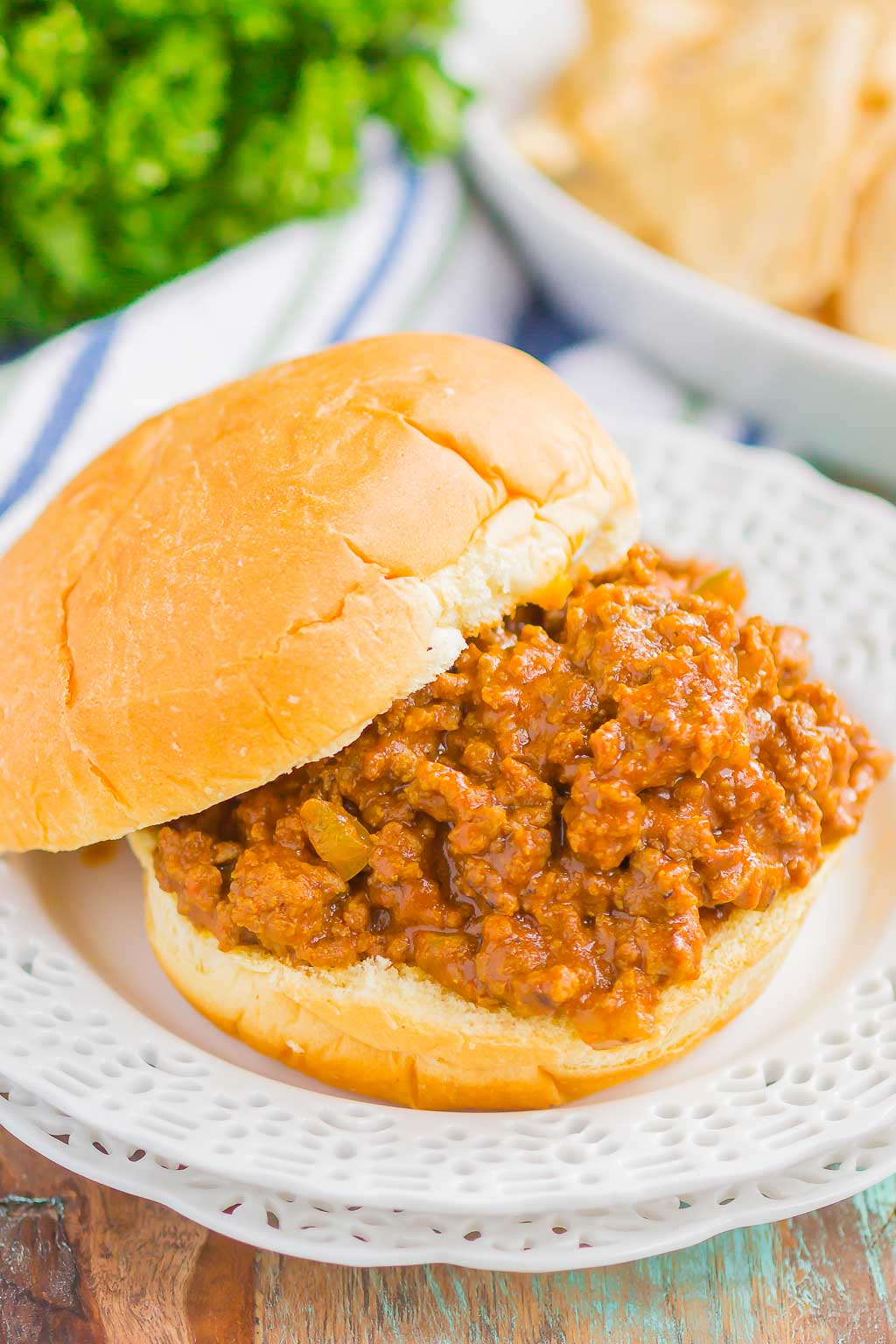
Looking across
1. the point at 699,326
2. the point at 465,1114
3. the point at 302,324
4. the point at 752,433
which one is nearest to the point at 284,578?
the point at 465,1114

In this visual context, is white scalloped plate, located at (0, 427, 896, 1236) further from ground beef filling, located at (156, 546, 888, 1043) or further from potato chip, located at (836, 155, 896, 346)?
potato chip, located at (836, 155, 896, 346)

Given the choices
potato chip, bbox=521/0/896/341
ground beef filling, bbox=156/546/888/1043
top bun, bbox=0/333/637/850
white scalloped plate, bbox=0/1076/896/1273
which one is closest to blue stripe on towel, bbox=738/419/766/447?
potato chip, bbox=521/0/896/341

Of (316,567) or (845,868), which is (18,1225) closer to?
(316,567)

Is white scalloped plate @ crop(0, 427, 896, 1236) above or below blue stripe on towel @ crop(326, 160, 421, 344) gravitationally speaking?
below

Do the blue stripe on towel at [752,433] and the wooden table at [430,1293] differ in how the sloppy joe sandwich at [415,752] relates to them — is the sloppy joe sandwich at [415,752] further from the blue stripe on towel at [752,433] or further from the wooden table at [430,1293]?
the blue stripe on towel at [752,433]

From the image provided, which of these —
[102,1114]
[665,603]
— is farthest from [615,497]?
[102,1114]

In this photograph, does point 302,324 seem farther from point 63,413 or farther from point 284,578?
point 284,578
